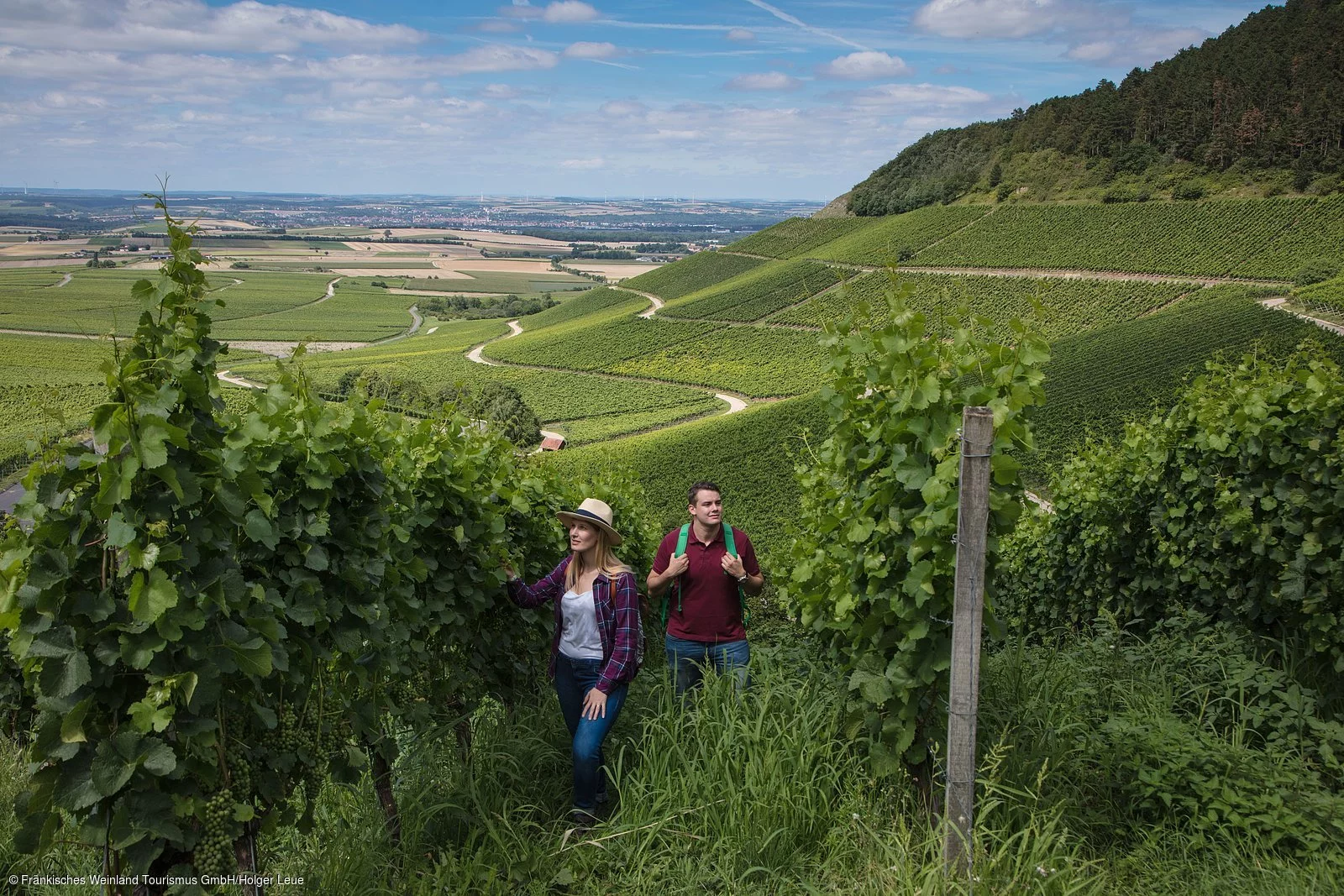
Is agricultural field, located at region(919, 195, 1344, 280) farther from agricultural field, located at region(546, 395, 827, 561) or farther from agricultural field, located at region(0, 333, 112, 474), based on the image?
agricultural field, located at region(0, 333, 112, 474)

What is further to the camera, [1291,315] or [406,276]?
[406,276]

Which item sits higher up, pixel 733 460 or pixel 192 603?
pixel 192 603

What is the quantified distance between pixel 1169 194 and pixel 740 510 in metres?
70.1

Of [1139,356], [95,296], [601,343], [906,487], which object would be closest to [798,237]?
[601,343]

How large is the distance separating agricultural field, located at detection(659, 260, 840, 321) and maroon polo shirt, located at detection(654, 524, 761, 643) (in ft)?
258

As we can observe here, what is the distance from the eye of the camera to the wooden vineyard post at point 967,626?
11.8 ft

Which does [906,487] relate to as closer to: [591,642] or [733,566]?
[733,566]

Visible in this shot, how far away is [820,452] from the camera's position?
17.5 feet

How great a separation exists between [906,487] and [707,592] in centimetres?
168

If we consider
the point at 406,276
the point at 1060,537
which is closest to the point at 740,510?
the point at 1060,537

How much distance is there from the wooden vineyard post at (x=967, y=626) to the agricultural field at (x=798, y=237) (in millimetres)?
107292

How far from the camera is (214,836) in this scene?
3229 millimetres

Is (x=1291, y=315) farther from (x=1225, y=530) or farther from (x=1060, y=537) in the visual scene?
(x=1225, y=530)

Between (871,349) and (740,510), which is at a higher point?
(871,349)
